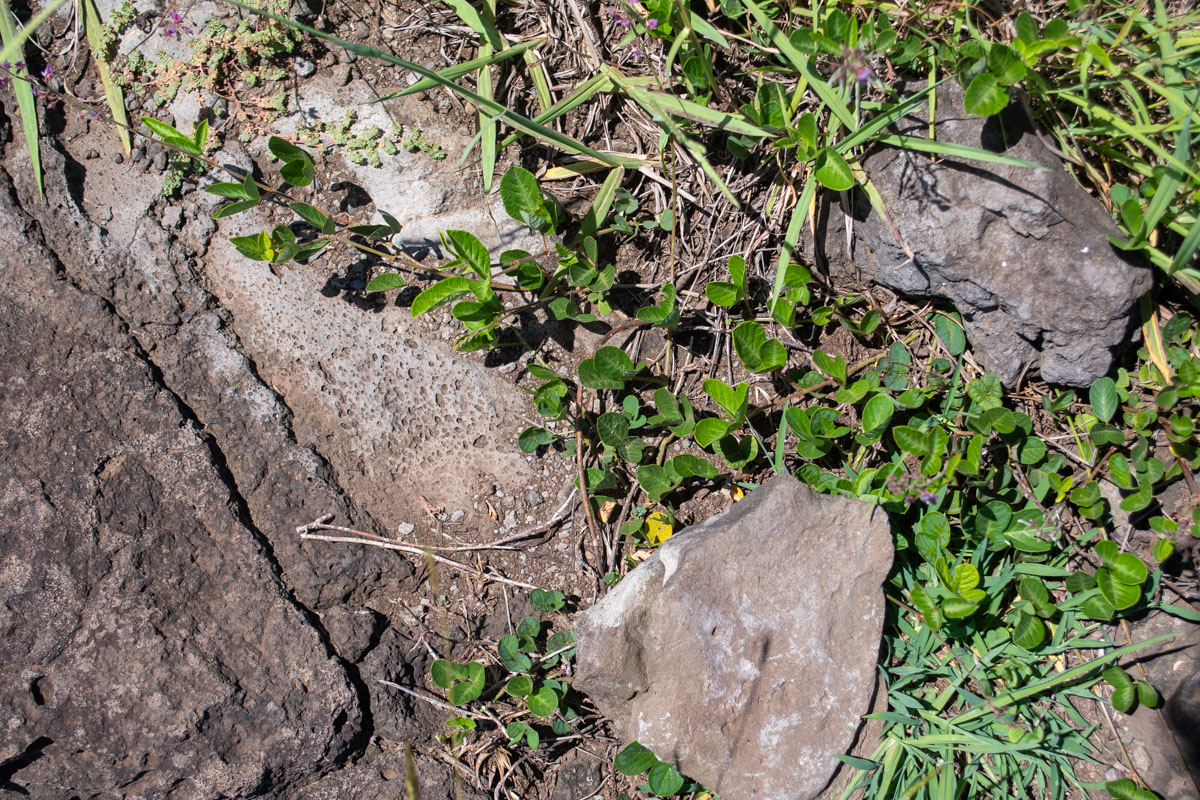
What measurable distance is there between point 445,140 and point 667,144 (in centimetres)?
75

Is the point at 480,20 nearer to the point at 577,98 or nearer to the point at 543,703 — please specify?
the point at 577,98

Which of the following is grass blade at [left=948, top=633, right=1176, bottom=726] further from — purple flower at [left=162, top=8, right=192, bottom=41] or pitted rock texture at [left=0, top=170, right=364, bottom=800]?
purple flower at [left=162, top=8, right=192, bottom=41]

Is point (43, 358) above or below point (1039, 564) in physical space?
above

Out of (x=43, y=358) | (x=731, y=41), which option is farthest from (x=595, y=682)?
(x=731, y=41)

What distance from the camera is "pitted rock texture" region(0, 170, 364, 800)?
2.05 metres

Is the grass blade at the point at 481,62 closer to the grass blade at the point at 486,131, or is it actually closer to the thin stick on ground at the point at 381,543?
the grass blade at the point at 486,131

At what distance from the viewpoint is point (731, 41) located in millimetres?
2396

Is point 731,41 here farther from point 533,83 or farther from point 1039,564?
point 1039,564

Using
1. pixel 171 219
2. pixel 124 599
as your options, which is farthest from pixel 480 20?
pixel 124 599

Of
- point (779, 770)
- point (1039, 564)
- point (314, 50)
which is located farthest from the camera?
point (314, 50)

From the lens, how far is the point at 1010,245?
2145 mm

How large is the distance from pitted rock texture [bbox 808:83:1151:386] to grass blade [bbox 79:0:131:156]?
7.73 ft

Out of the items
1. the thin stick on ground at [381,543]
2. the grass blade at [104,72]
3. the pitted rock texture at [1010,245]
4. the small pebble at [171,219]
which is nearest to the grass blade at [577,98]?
the pitted rock texture at [1010,245]

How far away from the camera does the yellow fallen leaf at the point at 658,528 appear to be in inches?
95.8
